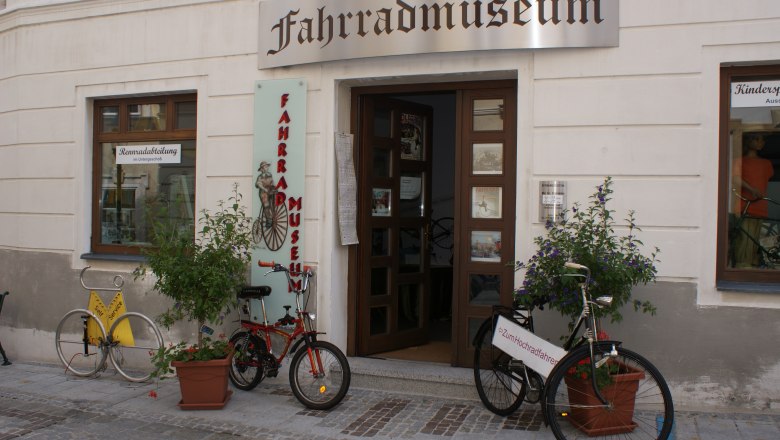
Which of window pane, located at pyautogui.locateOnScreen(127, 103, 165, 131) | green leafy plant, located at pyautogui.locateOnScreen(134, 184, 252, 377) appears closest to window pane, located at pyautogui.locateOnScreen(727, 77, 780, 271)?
green leafy plant, located at pyautogui.locateOnScreen(134, 184, 252, 377)

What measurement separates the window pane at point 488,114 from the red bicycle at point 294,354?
2.04m

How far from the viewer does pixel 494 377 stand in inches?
230

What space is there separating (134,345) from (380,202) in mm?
2836

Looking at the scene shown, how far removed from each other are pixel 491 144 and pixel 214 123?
2721 mm

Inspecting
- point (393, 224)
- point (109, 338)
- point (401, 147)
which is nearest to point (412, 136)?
point (401, 147)

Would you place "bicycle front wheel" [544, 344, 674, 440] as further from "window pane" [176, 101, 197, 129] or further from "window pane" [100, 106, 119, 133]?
"window pane" [100, 106, 119, 133]

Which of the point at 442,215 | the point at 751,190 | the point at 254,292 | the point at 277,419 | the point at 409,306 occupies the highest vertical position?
the point at 751,190

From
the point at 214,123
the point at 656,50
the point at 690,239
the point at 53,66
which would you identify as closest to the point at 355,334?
the point at 214,123

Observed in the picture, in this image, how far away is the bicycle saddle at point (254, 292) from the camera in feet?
21.4

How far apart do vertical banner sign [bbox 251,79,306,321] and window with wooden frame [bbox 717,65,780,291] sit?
11.8 feet

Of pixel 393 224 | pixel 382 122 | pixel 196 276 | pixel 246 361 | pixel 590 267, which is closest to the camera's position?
pixel 590 267

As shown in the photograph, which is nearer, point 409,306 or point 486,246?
point 486,246

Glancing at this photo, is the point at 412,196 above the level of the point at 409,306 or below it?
above

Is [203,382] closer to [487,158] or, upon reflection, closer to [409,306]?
[409,306]
